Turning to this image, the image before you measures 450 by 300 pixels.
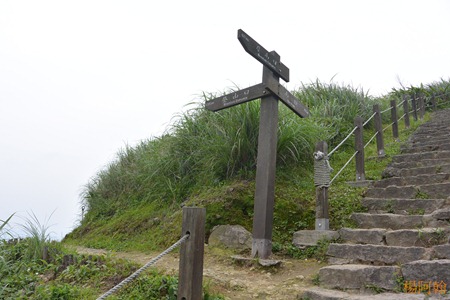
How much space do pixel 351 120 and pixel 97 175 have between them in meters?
6.27

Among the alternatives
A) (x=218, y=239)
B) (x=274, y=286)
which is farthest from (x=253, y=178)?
(x=274, y=286)

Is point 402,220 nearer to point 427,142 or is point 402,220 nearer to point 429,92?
point 427,142

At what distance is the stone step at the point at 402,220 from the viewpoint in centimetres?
412

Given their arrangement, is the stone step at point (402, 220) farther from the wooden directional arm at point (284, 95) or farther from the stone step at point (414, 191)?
the wooden directional arm at point (284, 95)

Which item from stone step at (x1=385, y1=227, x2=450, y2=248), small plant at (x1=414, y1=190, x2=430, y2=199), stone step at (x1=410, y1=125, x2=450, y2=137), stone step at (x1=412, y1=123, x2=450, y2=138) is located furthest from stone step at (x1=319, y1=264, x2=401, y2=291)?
stone step at (x1=412, y1=123, x2=450, y2=138)

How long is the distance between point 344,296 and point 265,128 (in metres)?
2.13

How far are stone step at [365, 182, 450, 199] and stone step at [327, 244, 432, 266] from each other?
1657 mm

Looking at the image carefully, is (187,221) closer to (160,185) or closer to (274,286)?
(274,286)

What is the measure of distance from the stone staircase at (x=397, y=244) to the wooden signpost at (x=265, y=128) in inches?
30.2

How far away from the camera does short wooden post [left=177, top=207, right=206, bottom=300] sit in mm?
2676

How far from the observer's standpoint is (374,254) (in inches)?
149

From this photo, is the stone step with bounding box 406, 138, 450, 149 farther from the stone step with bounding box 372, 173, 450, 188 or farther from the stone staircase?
the stone step with bounding box 372, 173, 450, 188

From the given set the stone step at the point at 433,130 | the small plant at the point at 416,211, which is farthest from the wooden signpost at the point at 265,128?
the stone step at the point at 433,130

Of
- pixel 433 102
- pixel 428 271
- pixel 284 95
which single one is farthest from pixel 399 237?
pixel 433 102
